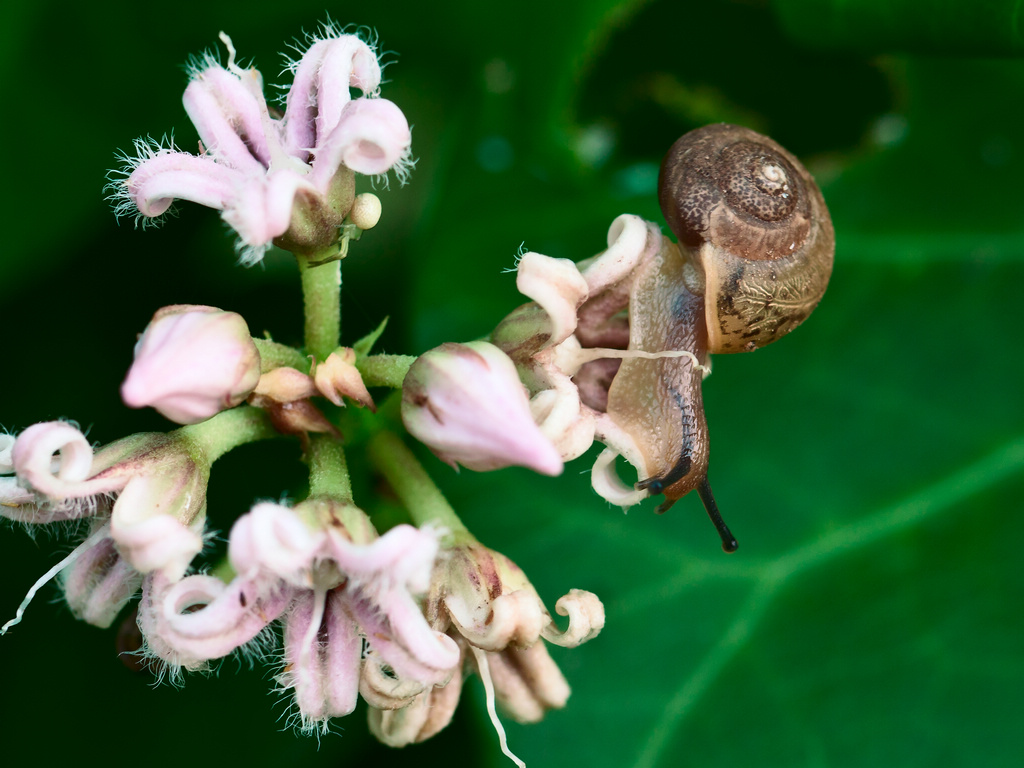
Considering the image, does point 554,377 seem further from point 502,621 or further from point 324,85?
point 324,85

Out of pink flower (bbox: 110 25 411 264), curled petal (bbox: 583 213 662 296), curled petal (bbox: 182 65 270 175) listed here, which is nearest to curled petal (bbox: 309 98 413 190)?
pink flower (bbox: 110 25 411 264)

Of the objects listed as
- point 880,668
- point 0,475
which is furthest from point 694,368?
point 0,475

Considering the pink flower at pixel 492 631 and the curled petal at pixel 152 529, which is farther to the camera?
the pink flower at pixel 492 631

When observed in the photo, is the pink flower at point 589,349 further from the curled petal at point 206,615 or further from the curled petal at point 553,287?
the curled petal at point 206,615

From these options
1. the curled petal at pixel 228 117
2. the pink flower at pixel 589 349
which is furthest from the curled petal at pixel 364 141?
the pink flower at pixel 589 349

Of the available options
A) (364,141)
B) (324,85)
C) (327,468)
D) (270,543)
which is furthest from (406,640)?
(324,85)

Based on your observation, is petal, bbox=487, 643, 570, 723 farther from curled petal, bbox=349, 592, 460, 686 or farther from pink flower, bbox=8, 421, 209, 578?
pink flower, bbox=8, 421, 209, 578
